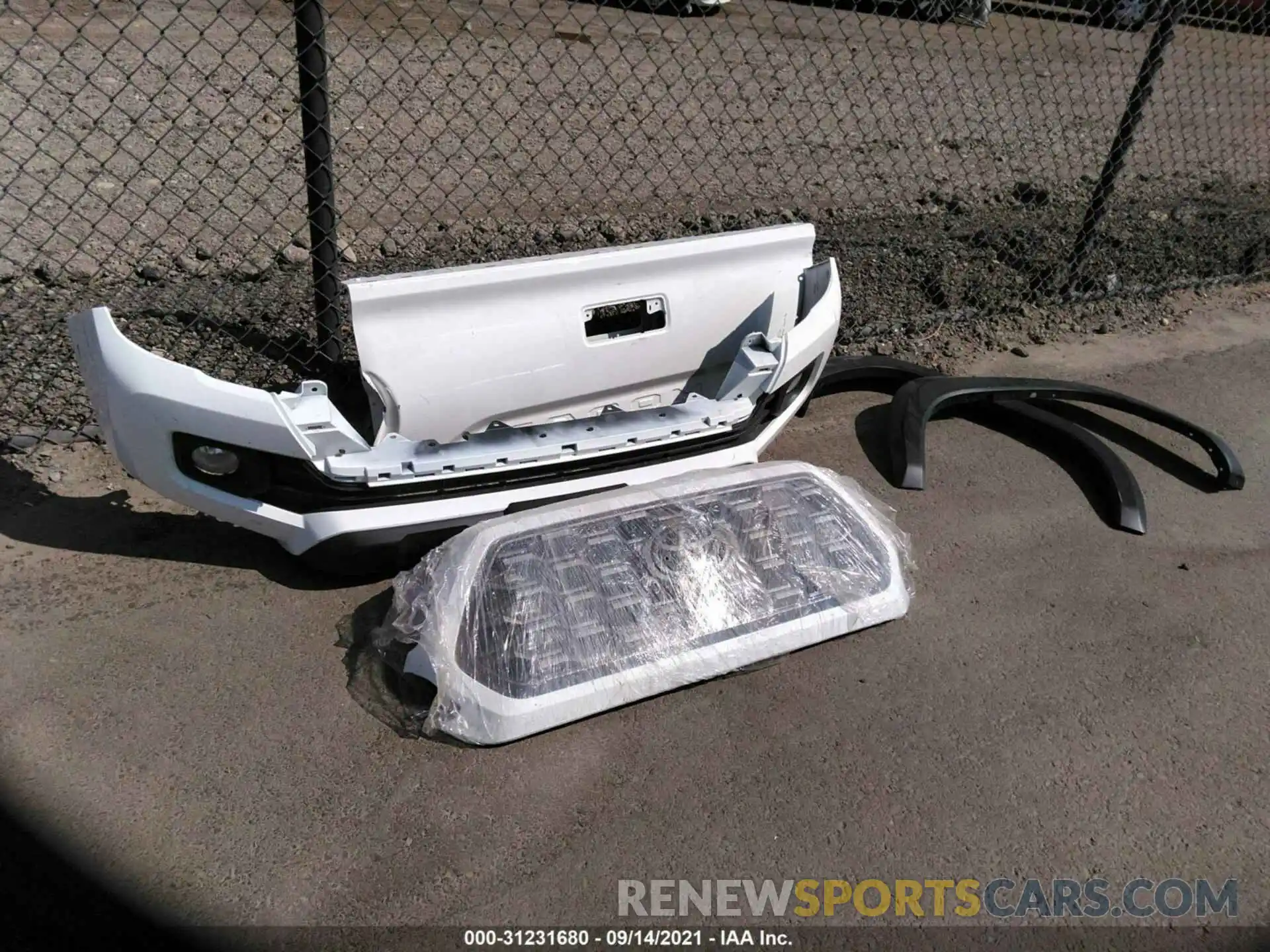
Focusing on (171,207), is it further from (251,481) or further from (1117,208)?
(1117,208)

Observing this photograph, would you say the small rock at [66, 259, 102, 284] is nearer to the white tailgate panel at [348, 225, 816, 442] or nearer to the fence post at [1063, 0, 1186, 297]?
the white tailgate panel at [348, 225, 816, 442]

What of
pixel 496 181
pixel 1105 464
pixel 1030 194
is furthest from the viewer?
pixel 1030 194

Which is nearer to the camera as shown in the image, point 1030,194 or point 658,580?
point 658,580

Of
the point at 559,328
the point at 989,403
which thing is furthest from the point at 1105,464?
the point at 559,328

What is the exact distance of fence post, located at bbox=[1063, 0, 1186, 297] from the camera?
4.34m

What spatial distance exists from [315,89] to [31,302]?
1.55 meters

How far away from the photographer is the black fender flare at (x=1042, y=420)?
3369 millimetres

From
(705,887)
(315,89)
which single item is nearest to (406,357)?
(315,89)

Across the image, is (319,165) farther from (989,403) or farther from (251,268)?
(989,403)

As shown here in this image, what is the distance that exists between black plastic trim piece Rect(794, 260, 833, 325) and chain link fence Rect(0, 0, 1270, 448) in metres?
0.99

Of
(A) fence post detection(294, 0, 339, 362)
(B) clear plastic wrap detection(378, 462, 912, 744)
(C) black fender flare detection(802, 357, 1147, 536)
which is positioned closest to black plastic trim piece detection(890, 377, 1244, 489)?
(C) black fender flare detection(802, 357, 1147, 536)

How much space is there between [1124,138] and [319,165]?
12.3 feet

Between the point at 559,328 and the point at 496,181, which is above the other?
the point at 496,181

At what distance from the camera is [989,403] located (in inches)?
153
